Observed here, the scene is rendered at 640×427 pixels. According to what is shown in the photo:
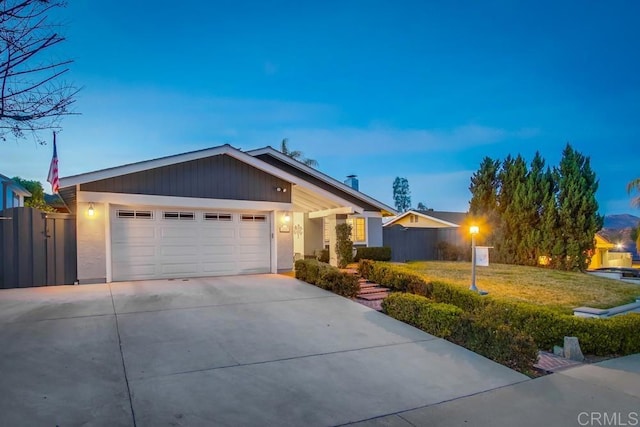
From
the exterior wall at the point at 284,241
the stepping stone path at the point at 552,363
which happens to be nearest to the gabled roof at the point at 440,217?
the exterior wall at the point at 284,241

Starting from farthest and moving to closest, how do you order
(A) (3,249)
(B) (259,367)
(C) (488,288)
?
(C) (488,288)
(A) (3,249)
(B) (259,367)

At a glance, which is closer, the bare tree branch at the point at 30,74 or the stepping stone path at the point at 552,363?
the bare tree branch at the point at 30,74

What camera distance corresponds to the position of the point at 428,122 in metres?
30.8

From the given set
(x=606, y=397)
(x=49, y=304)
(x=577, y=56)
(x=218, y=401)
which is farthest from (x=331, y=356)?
(x=577, y=56)

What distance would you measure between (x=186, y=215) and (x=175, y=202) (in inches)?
23.5

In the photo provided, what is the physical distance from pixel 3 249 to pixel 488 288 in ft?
41.6

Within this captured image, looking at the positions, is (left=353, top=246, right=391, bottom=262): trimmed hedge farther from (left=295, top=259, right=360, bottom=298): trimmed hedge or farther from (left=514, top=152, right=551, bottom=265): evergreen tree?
(left=514, top=152, right=551, bottom=265): evergreen tree

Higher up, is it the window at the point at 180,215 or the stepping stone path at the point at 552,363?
the window at the point at 180,215

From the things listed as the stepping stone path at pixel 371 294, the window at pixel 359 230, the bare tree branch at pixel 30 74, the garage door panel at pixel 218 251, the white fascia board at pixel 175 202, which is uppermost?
the bare tree branch at pixel 30 74

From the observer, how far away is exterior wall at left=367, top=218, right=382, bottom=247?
16422mm

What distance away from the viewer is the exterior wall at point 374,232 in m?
16.4

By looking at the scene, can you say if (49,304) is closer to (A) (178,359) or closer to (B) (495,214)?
(A) (178,359)

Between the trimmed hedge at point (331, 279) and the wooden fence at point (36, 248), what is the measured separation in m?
6.20

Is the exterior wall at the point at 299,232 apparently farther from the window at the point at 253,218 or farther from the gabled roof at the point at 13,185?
the gabled roof at the point at 13,185
